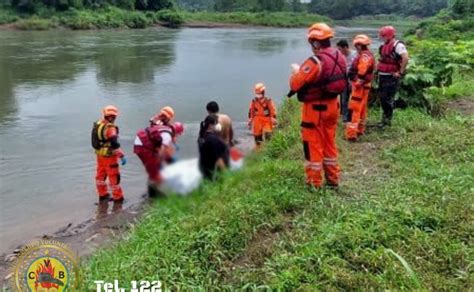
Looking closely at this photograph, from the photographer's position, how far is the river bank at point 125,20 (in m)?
42.4

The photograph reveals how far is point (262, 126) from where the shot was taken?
9797 millimetres

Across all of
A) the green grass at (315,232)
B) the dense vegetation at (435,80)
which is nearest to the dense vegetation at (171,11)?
the dense vegetation at (435,80)

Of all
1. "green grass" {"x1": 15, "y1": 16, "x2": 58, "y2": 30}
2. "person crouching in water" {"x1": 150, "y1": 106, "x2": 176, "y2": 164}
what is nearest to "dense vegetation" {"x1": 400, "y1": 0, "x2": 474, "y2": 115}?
"person crouching in water" {"x1": 150, "y1": 106, "x2": 176, "y2": 164}

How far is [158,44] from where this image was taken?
32531 mm

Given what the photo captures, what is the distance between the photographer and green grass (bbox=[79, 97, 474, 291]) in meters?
4.08

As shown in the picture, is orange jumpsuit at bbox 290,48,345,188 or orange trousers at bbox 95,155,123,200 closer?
orange jumpsuit at bbox 290,48,345,188

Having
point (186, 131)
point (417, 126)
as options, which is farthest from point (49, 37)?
point (417, 126)

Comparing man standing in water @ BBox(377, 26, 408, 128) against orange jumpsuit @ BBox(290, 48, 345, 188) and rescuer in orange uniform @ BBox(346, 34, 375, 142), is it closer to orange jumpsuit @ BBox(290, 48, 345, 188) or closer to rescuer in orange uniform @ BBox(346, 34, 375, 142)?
rescuer in orange uniform @ BBox(346, 34, 375, 142)

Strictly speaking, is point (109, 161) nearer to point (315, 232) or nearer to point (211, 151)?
point (211, 151)

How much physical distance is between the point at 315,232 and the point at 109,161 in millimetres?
3616

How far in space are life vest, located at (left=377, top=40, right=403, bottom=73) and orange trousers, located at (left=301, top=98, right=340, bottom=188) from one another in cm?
271

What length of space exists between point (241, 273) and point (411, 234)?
4.93ft

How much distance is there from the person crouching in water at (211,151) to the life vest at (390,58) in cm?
307

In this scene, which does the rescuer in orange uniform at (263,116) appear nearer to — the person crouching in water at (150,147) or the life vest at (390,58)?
the life vest at (390,58)
